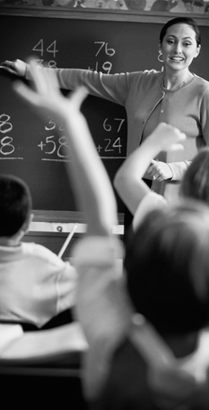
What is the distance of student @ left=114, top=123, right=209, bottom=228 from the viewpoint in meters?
1.23

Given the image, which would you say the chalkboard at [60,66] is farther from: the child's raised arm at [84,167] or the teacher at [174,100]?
the child's raised arm at [84,167]

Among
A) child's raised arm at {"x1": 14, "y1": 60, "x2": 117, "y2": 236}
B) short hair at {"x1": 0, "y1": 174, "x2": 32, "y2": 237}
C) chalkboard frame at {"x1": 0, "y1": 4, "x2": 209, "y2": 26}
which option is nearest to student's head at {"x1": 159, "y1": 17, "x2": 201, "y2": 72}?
chalkboard frame at {"x1": 0, "y1": 4, "x2": 209, "y2": 26}

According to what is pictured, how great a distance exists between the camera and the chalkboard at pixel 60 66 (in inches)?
141

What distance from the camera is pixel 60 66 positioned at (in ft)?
11.8

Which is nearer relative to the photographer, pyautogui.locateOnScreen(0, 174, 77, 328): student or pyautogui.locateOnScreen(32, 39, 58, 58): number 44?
pyautogui.locateOnScreen(0, 174, 77, 328): student

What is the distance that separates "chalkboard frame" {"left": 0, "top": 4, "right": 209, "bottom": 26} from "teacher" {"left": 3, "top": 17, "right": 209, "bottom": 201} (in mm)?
194

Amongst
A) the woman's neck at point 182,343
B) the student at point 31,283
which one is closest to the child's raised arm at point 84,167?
the woman's neck at point 182,343

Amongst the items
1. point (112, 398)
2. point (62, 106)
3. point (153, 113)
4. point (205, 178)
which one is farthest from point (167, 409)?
point (153, 113)

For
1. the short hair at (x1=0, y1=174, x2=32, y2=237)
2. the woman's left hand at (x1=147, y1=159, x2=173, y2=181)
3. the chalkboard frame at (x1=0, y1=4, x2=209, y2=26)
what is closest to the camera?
the short hair at (x1=0, y1=174, x2=32, y2=237)

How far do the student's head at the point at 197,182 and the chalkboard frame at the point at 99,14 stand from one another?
2317 mm

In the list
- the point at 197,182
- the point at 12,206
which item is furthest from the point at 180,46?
the point at 197,182

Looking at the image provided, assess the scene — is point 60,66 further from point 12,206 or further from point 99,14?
point 12,206

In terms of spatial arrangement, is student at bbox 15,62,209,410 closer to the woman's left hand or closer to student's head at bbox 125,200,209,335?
student's head at bbox 125,200,209,335

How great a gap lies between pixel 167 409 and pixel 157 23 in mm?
3105
